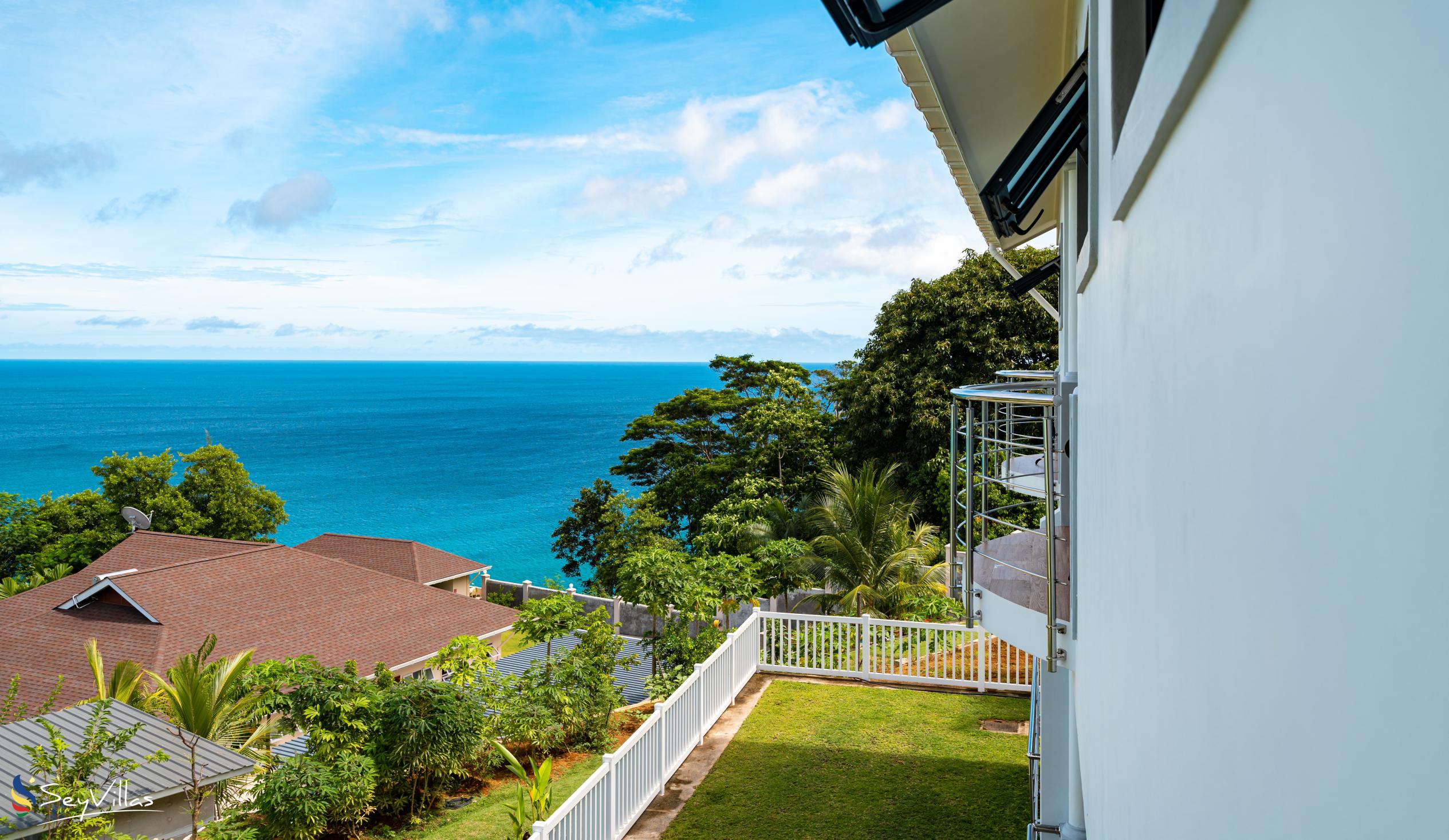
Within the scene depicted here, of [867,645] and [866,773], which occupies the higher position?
[867,645]

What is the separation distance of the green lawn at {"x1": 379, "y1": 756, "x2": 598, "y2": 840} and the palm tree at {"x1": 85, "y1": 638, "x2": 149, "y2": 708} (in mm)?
6271

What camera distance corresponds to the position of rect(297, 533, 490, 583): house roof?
24281 mm

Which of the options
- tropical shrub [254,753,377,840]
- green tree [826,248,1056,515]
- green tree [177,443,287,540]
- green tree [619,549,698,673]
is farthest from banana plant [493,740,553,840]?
green tree [177,443,287,540]

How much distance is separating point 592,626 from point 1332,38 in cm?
1250

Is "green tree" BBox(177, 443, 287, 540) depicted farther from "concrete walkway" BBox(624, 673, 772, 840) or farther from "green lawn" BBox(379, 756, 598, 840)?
"concrete walkway" BBox(624, 673, 772, 840)

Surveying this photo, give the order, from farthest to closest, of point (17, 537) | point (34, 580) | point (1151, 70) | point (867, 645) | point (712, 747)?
point (17, 537), point (34, 580), point (867, 645), point (712, 747), point (1151, 70)

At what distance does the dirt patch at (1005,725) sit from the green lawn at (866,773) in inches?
4.2

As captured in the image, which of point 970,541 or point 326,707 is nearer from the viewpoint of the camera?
point 970,541

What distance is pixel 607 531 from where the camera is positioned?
29609 millimetres

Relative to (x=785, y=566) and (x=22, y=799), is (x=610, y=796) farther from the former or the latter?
(x=785, y=566)

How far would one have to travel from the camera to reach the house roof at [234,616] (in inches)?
601

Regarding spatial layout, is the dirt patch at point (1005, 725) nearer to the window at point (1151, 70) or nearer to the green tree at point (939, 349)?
the window at point (1151, 70)

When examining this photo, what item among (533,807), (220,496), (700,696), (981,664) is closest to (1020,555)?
(533,807)

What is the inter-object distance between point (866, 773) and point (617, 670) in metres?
10.5
